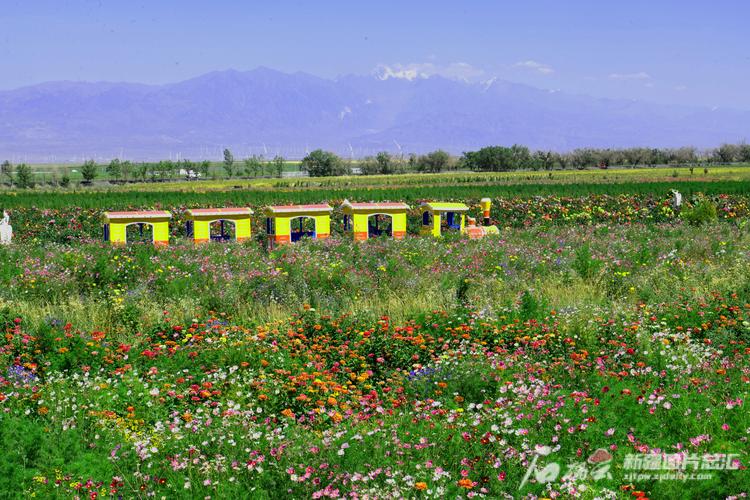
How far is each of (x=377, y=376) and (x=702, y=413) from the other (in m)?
3.57

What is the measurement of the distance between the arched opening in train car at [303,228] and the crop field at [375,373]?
8.09 meters

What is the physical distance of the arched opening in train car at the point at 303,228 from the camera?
2436 centimetres

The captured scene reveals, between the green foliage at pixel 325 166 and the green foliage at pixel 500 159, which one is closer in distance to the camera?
the green foliage at pixel 325 166

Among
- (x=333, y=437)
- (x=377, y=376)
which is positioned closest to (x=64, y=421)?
(x=333, y=437)

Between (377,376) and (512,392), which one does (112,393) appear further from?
(512,392)

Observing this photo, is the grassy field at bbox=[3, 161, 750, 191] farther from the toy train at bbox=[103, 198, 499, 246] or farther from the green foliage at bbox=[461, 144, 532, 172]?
the toy train at bbox=[103, 198, 499, 246]

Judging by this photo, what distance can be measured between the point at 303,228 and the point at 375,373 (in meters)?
18.7

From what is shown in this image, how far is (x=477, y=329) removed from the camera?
9352mm

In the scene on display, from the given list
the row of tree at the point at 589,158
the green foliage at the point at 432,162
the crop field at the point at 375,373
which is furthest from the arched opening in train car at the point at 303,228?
the green foliage at the point at 432,162

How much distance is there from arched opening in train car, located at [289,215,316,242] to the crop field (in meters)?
8.09

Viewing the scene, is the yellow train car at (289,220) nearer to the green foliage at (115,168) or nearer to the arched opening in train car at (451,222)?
the arched opening in train car at (451,222)

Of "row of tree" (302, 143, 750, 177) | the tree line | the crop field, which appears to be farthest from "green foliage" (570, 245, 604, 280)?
"row of tree" (302, 143, 750, 177)

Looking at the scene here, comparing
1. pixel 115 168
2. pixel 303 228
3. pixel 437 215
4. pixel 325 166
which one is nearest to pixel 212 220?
pixel 303 228

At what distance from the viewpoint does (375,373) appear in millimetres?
8641
